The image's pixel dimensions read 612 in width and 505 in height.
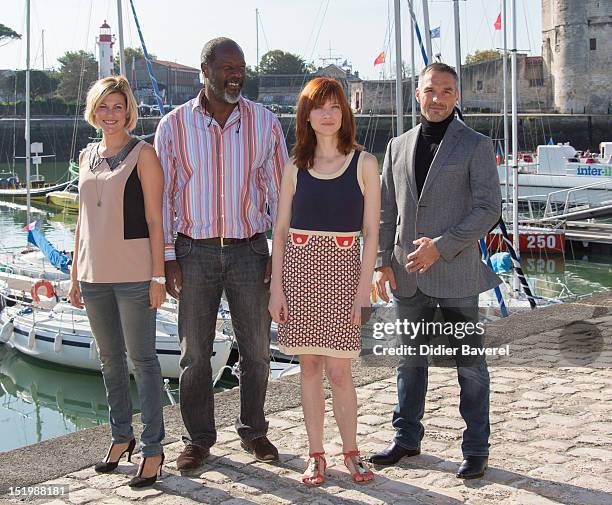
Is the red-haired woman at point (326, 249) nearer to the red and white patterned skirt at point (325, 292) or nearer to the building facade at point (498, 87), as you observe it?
the red and white patterned skirt at point (325, 292)

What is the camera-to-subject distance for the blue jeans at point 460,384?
11.7ft

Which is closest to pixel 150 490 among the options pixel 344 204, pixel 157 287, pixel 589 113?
pixel 157 287

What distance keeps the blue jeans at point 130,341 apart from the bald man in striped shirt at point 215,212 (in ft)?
0.50

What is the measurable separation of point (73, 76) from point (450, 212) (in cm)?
7623

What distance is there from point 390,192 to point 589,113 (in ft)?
173

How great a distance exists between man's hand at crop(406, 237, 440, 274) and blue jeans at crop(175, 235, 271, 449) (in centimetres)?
64

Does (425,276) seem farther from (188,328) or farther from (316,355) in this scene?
(188,328)

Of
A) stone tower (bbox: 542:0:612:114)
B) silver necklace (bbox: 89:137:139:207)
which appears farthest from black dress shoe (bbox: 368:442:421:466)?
stone tower (bbox: 542:0:612:114)

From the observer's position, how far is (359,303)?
3461 mm

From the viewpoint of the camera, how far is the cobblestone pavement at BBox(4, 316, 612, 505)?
132 inches

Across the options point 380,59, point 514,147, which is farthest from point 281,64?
point 514,147

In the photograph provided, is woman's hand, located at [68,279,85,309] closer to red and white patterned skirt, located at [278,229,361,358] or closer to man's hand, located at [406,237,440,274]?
red and white patterned skirt, located at [278,229,361,358]

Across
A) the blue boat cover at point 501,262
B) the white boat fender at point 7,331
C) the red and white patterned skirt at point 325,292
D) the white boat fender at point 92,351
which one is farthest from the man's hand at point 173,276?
the blue boat cover at point 501,262

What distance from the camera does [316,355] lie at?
11.7 feet
